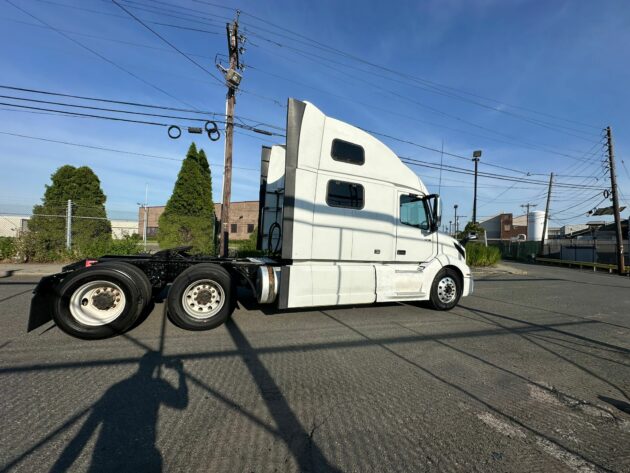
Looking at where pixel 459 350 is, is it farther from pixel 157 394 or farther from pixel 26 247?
pixel 26 247

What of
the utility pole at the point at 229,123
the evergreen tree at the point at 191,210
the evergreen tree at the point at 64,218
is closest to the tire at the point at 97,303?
the utility pole at the point at 229,123

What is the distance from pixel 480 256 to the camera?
20.3m

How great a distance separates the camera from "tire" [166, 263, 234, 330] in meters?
5.14

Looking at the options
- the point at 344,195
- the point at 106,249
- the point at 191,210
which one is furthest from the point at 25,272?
the point at 344,195

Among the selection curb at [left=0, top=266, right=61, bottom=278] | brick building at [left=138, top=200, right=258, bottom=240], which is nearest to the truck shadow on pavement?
curb at [left=0, top=266, right=61, bottom=278]

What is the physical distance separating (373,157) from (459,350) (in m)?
3.71

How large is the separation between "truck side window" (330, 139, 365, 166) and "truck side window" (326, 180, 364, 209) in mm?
438

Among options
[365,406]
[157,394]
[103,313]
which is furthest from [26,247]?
[365,406]

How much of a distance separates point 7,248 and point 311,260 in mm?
14119

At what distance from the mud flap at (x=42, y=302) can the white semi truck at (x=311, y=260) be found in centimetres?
1

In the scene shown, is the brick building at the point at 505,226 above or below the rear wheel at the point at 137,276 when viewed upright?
above

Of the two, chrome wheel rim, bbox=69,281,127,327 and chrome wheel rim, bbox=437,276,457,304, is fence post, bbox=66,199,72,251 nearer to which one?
chrome wheel rim, bbox=69,281,127,327

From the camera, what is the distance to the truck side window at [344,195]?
6.02 m

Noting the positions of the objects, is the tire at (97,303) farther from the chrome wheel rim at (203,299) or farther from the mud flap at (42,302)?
the chrome wheel rim at (203,299)
